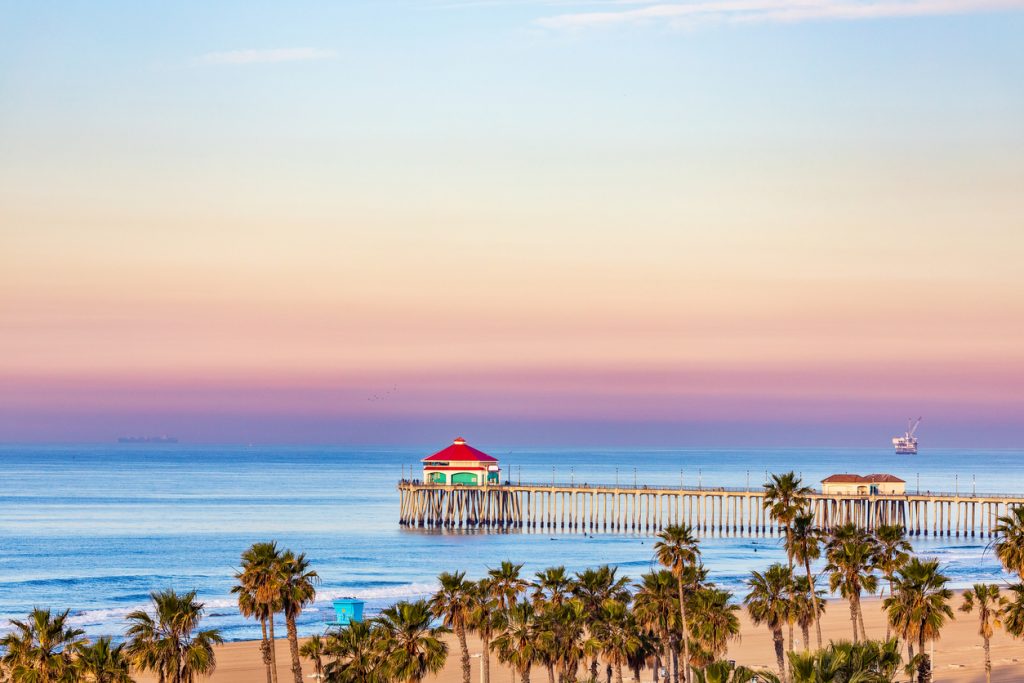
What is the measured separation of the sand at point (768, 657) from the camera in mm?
51469

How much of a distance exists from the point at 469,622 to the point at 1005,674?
22491mm

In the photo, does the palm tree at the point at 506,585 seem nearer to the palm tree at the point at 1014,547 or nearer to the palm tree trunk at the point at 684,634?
the palm tree trunk at the point at 684,634

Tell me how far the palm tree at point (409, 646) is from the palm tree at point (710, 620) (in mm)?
8952

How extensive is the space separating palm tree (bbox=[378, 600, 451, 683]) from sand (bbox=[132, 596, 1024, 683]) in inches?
374

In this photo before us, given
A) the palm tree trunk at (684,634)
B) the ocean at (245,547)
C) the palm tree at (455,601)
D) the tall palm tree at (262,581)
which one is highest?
the tall palm tree at (262,581)

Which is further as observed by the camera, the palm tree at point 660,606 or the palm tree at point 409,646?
the palm tree at point 660,606

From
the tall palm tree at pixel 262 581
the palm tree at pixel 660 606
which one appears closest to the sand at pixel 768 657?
the palm tree at pixel 660 606

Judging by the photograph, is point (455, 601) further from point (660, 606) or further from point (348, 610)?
point (348, 610)

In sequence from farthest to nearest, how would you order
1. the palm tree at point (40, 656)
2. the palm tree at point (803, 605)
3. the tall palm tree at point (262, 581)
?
the palm tree at point (803, 605)
the tall palm tree at point (262, 581)
the palm tree at point (40, 656)

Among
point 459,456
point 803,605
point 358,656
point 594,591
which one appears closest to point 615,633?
point 594,591

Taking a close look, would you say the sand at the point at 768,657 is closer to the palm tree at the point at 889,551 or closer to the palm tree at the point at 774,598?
the palm tree at the point at 774,598

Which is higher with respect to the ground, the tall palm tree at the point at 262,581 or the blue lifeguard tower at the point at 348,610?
the tall palm tree at the point at 262,581

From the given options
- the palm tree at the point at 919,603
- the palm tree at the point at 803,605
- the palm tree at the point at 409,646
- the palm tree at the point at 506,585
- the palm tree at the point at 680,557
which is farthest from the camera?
the palm tree at the point at 803,605

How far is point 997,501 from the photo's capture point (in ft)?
362
